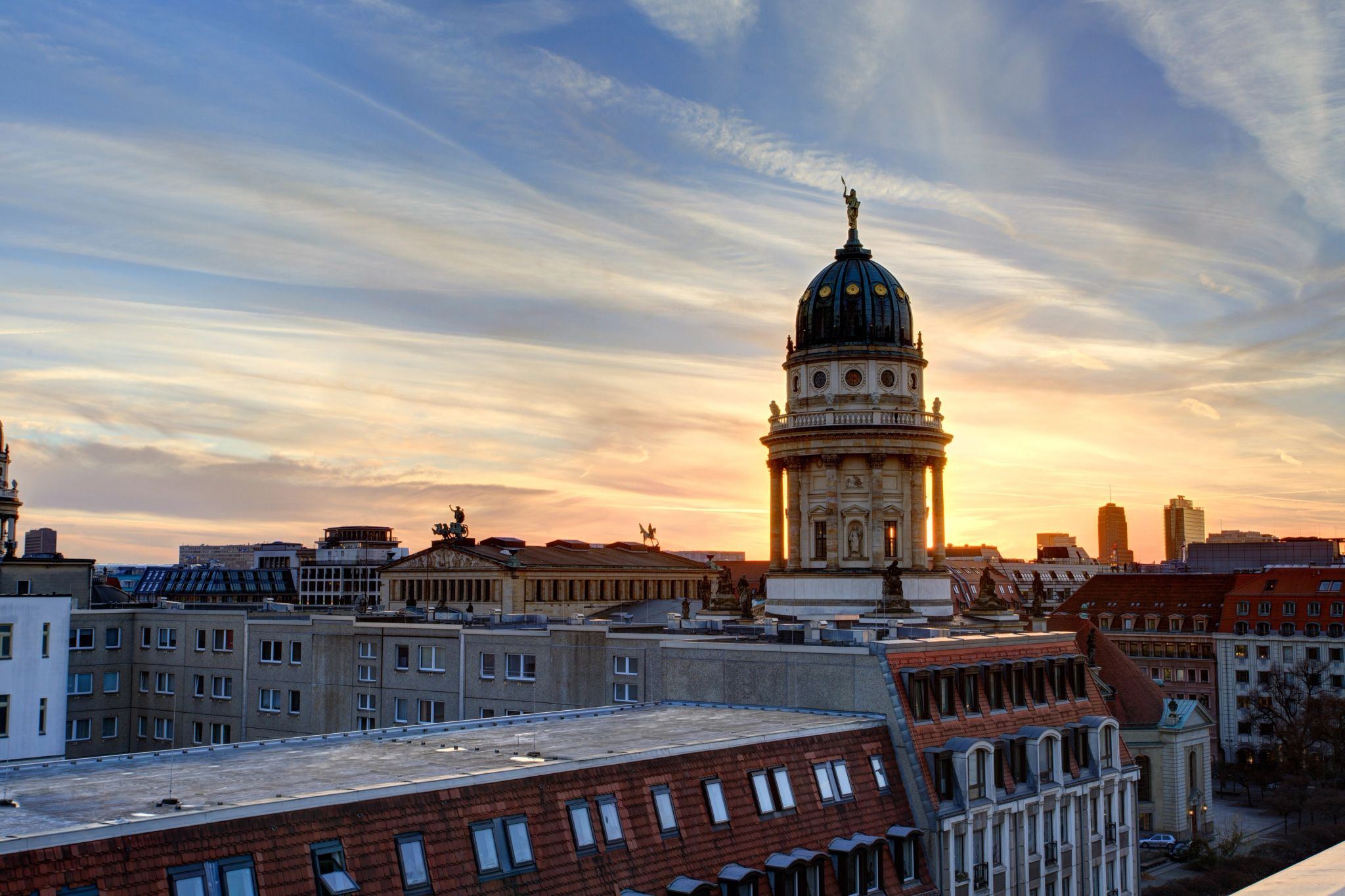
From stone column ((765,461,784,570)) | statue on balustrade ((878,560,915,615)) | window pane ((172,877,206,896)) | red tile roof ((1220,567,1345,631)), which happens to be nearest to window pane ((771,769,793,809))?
window pane ((172,877,206,896))

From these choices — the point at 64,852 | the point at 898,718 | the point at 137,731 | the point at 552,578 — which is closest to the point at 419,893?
the point at 64,852

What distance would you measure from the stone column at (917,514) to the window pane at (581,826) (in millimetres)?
74535

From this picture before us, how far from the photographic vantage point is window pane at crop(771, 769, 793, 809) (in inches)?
1471

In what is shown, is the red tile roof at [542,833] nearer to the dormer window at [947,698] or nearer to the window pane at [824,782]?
the window pane at [824,782]

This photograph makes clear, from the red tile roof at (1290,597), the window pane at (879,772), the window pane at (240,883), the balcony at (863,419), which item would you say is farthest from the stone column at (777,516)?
the window pane at (240,883)

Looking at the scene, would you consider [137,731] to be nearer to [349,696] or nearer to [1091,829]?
[349,696]

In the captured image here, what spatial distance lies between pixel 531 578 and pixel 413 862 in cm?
10798

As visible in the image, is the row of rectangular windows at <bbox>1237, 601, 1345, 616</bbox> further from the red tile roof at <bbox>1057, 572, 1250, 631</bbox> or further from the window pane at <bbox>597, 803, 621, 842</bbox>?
the window pane at <bbox>597, 803, 621, 842</bbox>

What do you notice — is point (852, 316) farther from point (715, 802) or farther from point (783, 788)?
point (715, 802)

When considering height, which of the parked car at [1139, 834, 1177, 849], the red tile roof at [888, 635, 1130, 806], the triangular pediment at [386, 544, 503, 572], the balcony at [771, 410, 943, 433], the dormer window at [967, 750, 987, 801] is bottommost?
the parked car at [1139, 834, 1177, 849]

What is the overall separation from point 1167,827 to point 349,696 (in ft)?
210

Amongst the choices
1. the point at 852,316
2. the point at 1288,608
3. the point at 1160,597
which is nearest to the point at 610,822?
the point at 852,316

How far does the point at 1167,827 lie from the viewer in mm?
99125

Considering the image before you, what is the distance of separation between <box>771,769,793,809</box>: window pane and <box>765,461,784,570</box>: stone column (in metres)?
71.7
